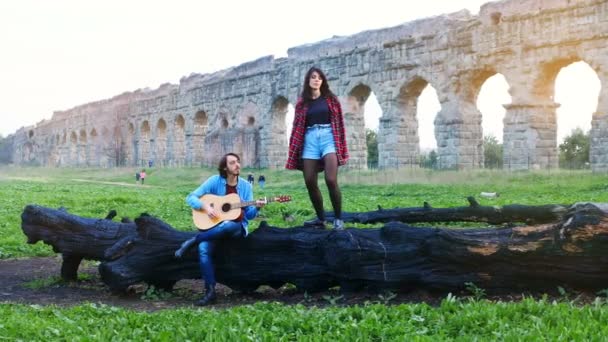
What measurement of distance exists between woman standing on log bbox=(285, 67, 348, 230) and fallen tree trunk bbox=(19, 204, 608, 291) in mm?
563

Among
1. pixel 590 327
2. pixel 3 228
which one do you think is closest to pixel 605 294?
pixel 590 327

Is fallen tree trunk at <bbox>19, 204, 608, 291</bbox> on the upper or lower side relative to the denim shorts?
lower

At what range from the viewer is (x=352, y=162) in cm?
2542

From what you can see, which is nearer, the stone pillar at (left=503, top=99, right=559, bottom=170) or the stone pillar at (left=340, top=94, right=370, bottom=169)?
the stone pillar at (left=503, top=99, right=559, bottom=170)

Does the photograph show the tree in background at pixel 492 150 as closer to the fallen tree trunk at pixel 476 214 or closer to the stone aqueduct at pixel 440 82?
the stone aqueduct at pixel 440 82

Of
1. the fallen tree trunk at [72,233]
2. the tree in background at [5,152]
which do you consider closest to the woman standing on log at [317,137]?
the fallen tree trunk at [72,233]

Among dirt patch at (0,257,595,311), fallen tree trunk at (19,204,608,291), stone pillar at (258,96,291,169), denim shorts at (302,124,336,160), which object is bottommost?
dirt patch at (0,257,595,311)

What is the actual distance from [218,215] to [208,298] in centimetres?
77

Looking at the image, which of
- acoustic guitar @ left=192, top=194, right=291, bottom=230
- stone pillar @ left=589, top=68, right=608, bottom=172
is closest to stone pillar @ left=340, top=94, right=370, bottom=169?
stone pillar @ left=589, top=68, right=608, bottom=172

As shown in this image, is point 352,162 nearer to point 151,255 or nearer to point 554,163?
point 554,163

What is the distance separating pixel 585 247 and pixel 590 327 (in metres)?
1.16

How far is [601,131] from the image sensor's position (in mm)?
17750

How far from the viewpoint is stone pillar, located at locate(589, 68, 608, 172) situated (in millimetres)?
17688

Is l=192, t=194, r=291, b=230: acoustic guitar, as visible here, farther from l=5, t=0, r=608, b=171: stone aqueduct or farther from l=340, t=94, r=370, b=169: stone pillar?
l=340, t=94, r=370, b=169: stone pillar
